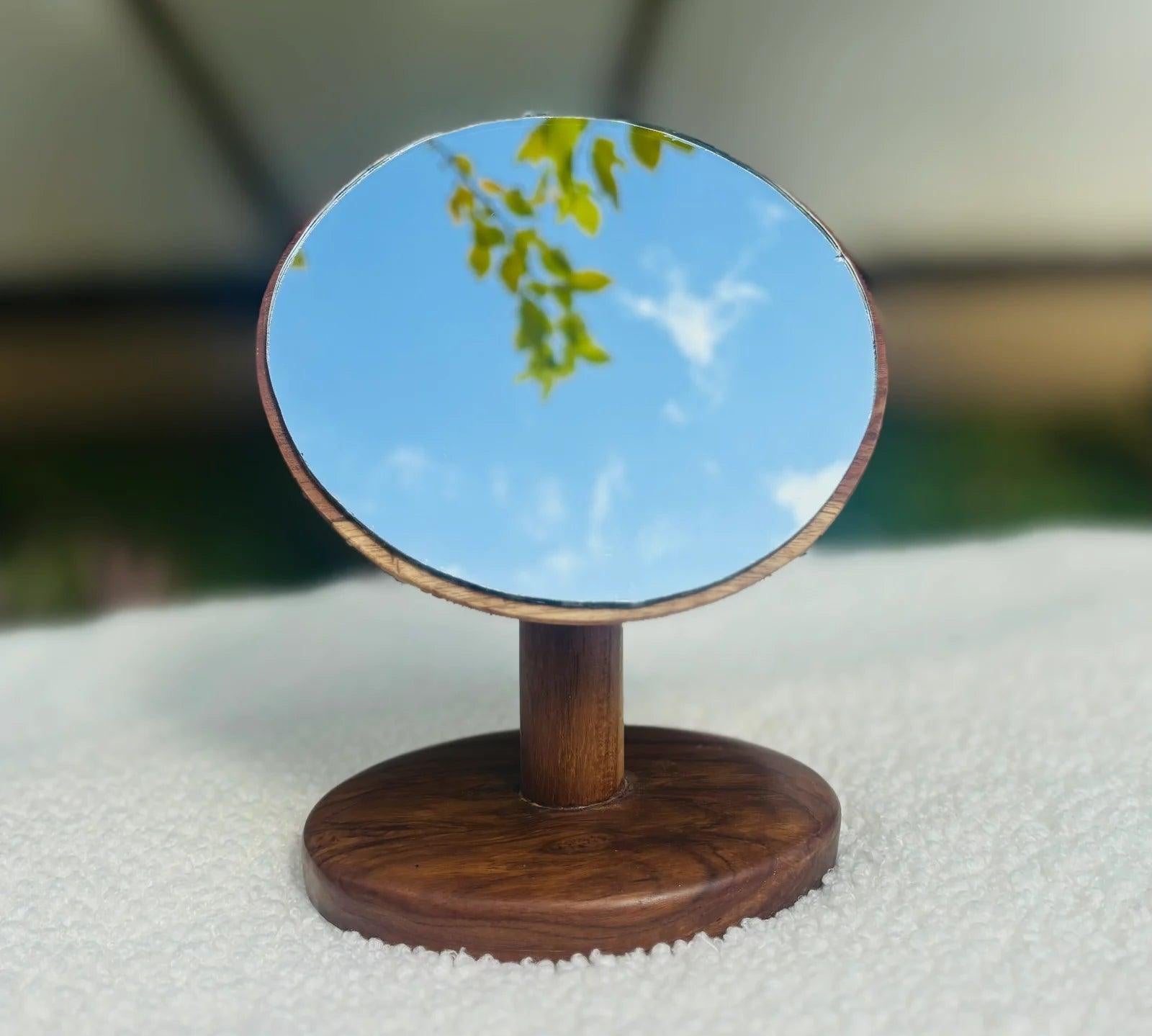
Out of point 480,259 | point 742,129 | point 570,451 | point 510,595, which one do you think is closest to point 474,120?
point 742,129

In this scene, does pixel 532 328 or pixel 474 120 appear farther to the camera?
pixel 474 120

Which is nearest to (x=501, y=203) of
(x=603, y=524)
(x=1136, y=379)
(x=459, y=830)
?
(x=603, y=524)

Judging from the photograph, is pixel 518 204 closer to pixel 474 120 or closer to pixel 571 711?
A: pixel 571 711

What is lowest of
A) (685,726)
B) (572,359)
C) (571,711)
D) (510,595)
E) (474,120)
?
(685,726)

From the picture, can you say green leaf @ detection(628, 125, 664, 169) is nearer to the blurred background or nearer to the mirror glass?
the mirror glass

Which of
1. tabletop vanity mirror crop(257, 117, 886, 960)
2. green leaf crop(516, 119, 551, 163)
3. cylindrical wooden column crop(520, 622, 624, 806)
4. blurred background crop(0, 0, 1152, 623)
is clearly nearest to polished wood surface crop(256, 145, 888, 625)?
tabletop vanity mirror crop(257, 117, 886, 960)

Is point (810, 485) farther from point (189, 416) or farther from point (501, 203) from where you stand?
point (189, 416)
